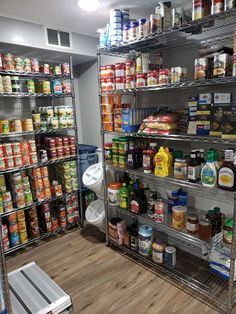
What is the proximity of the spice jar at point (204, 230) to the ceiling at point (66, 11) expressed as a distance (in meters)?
1.66

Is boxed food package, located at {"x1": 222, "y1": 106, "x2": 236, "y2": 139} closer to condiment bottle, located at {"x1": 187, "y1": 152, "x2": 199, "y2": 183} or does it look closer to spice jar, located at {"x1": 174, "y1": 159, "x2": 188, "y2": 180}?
condiment bottle, located at {"x1": 187, "y1": 152, "x2": 199, "y2": 183}

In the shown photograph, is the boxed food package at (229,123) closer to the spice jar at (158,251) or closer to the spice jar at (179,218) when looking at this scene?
the spice jar at (179,218)

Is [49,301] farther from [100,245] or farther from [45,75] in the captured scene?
[45,75]

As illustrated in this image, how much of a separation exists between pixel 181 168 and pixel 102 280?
114cm

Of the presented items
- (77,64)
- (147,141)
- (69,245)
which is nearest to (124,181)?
(147,141)

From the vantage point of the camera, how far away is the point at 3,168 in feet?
7.52

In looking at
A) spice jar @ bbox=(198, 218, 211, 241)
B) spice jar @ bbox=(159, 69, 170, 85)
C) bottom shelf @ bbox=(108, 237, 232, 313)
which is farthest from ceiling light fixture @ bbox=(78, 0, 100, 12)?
bottom shelf @ bbox=(108, 237, 232, 313)

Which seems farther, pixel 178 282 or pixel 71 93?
pixel 71 93

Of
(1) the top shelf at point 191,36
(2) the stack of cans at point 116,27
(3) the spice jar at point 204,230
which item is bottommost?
(3) the spice jar at point 204,230

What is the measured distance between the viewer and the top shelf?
1.63 metres

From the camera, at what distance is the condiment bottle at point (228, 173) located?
151cm

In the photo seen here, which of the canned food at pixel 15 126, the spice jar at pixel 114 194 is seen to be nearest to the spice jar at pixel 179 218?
the spice jar at pixel 114 194

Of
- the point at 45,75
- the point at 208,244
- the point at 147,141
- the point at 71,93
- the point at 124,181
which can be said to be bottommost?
the point at 208,244

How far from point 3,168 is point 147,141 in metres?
1.38
